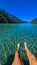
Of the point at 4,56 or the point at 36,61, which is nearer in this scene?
the point at 36,61

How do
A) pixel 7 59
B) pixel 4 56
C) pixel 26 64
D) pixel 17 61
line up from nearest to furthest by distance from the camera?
pixel 17 61
pixel 26 64
pixel 7 59
pixel 4 56

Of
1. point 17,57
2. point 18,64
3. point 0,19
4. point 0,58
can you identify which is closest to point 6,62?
point 0,58

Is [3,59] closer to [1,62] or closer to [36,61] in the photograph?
[1,62]

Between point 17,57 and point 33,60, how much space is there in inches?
21.3

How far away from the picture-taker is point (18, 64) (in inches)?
118

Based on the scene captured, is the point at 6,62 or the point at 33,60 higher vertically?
the point at 33,60

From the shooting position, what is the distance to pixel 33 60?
9.70ft

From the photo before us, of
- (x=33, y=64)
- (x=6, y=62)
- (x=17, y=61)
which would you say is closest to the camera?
(x=33, y=64)

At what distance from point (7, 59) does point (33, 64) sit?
7.50 feet

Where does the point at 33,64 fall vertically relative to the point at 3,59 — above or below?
above

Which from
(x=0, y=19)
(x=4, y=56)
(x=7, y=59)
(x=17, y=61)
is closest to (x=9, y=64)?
(x=7, y=59)

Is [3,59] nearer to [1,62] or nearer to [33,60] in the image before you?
[1,62]

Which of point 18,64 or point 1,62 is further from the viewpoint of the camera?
point 1,62

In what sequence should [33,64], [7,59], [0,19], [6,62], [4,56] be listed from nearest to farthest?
[33,64], [6,62], [7,59], [4,56], [0,19]
